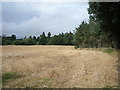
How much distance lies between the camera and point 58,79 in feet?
12.6

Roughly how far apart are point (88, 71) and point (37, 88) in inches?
75.7

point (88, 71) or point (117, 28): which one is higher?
point (117, 28)

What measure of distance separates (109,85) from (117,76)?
0.78m

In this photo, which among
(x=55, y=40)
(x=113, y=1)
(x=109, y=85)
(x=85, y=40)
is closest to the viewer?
(x=109, y=85)

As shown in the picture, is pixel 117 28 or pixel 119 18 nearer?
pixel 119 18

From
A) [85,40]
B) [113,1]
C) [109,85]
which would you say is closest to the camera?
[109,85]

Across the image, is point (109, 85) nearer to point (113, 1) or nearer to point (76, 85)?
point (76, 85)

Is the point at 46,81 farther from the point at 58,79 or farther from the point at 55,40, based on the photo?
the point at 55,40

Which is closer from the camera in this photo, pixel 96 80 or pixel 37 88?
pixel 37 88

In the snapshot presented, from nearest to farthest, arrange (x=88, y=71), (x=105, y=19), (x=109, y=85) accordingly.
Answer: (x=109, y=85), (x=88, y=71), (x=105, y=19)

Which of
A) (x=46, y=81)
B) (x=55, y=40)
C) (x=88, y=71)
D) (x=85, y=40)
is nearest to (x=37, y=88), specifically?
(x=46, y=81)

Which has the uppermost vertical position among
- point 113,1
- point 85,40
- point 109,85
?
point 113,1

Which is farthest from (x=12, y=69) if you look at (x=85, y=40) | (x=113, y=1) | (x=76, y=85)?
(x=85, y=40)

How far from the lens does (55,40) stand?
2420cm
